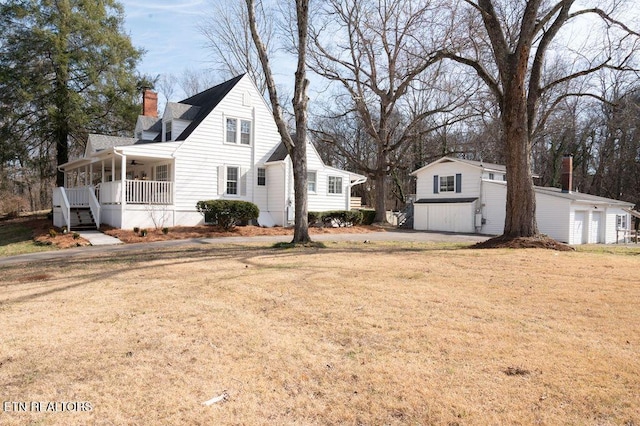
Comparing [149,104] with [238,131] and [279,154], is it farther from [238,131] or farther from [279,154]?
[279,154]

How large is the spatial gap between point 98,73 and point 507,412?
32921 mm

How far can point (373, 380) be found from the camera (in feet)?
12.4

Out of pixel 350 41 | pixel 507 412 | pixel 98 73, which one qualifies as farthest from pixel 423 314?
pixel 98 73

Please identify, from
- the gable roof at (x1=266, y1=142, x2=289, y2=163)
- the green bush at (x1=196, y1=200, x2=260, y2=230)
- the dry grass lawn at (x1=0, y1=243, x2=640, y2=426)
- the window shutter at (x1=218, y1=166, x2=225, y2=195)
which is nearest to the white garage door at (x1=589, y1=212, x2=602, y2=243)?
the gable roof at (x1=266, y1=142, x2=289, y2=163)

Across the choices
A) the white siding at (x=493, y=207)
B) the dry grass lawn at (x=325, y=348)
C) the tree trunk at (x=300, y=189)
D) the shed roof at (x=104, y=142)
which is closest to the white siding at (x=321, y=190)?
the white siding at (x=493, y=207)

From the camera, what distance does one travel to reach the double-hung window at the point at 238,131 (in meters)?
23.4

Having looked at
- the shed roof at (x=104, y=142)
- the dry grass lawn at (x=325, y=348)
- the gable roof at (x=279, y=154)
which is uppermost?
the shed roof at (x=104, y=142)

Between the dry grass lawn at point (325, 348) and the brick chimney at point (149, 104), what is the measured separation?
23624 millimetres

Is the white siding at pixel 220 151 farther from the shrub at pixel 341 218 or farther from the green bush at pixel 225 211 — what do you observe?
the shrub at pixel 341 218

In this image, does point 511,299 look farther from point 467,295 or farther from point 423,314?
point 423,314

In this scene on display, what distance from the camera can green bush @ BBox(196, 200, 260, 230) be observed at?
778 inches

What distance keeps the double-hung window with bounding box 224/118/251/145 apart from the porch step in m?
7.47

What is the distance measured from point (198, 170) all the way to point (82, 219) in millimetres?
5756

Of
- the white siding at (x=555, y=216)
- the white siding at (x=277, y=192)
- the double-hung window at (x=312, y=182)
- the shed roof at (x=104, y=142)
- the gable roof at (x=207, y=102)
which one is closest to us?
the gable roof at (x=207, y=102)
